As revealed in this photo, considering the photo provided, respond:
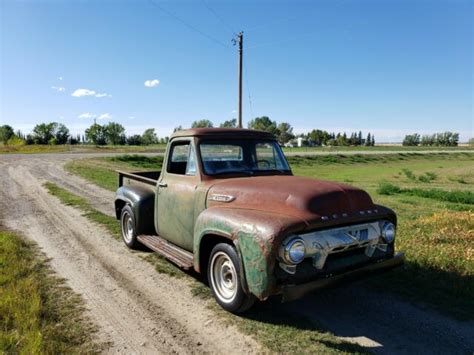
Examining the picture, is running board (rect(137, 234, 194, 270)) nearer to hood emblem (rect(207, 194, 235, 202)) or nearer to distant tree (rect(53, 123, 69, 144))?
hood emblem (rect(207, 194, 235, 202))

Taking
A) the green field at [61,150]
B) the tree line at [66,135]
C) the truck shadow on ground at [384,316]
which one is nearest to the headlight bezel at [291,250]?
the truck shadow on ground at [384,316]

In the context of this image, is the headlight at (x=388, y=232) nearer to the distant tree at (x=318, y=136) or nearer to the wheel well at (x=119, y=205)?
the wheel well at (x=119, y=205)

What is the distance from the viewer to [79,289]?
15.9 feet

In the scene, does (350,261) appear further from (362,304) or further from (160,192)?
(160,192)

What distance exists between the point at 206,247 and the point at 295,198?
131 centimetres

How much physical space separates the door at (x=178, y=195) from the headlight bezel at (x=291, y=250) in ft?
5.64

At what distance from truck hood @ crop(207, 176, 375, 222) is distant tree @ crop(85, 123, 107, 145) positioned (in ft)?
367

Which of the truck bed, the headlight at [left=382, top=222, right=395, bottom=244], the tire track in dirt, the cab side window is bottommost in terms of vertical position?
the tire track in dirt

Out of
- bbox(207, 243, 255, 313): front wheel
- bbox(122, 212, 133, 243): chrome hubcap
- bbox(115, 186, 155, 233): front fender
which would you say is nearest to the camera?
bbox(207, 243, 255, 313): front wheel

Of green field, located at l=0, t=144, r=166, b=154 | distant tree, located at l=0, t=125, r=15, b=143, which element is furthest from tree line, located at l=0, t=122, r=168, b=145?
green field, located at l=0, t=144, r=166, b=154

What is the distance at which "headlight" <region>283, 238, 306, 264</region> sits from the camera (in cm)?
345

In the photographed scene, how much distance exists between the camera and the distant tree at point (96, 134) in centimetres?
10875

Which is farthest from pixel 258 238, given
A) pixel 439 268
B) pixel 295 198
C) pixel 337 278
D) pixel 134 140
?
pixel 134 140

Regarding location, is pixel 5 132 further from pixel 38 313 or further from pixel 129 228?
pixel 38 313
